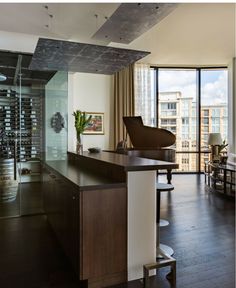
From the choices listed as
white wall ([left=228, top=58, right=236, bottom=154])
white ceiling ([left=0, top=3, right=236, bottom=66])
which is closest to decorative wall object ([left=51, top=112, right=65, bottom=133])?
white ceiling ([left=0, top=3, right=236, bottom=66])

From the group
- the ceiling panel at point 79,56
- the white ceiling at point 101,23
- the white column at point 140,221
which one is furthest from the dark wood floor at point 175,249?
the white ceiling at point 101,23

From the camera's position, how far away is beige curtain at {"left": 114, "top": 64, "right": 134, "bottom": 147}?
8.55 m

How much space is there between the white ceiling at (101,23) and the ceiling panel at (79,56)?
0.68m

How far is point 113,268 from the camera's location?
2.43 meters

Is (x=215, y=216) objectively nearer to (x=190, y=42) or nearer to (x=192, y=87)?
(x=190, y=42)

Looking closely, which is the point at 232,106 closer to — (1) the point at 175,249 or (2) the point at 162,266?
(1) the point at 175,249

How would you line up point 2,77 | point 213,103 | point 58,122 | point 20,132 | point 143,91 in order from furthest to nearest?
point 213,103, point 143,91, point 2,77, point 20,132, point 58,122

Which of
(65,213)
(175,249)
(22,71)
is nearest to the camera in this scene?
(65,213)

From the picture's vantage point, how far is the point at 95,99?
8406mm

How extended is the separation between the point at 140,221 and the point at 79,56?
9.69ft

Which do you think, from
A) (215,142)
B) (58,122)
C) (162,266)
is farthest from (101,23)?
(215,142)

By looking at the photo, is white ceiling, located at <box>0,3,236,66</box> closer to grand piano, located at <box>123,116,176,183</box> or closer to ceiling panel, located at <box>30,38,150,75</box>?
ceiling panel, located at <box>30,38,150,75</box>

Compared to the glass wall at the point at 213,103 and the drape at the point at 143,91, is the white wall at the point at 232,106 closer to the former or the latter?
the glass wall at the point at 213,103

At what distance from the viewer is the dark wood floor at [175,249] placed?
252 centimetres
